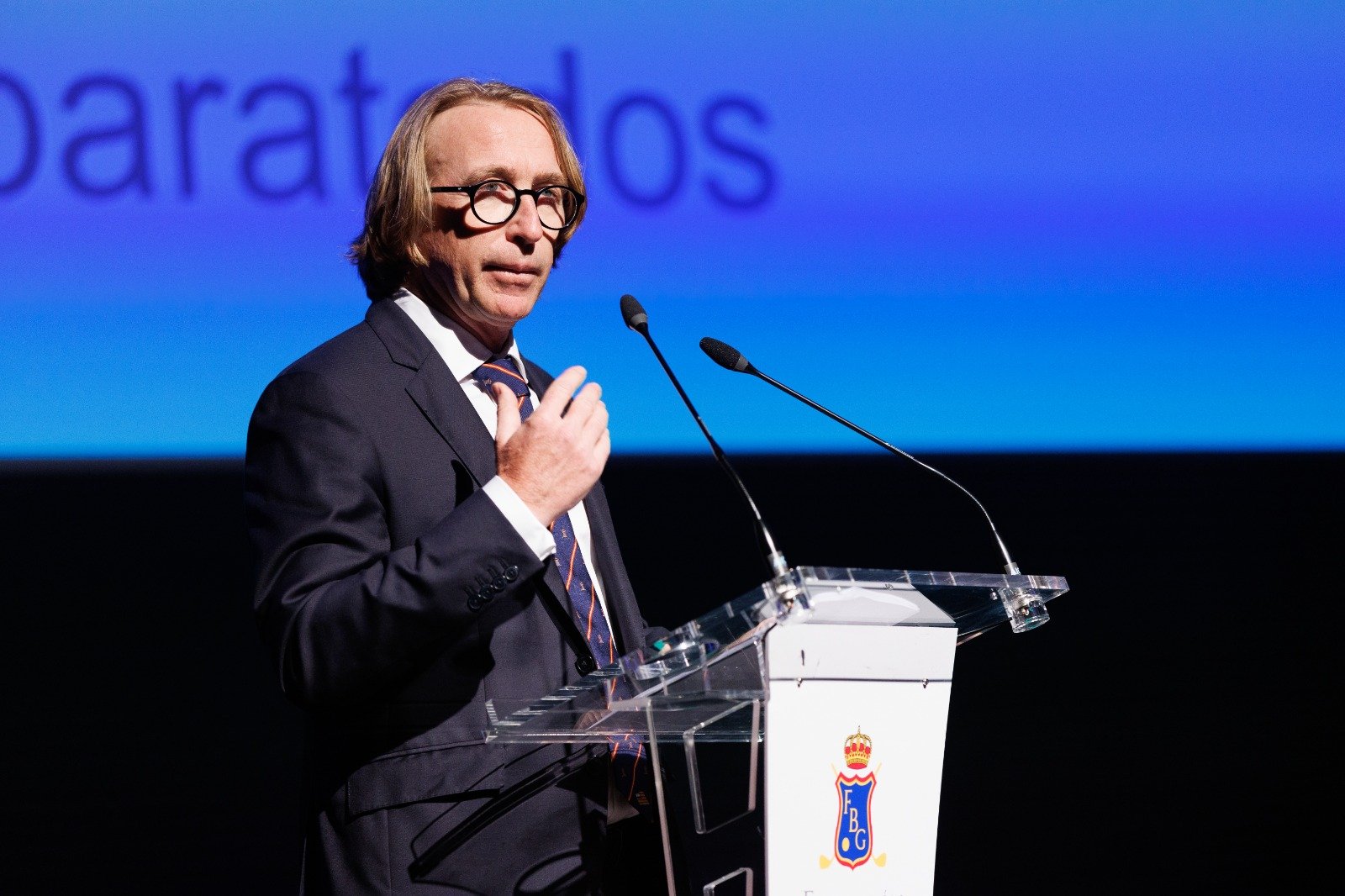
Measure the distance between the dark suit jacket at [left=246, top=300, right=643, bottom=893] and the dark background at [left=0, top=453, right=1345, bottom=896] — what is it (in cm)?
191

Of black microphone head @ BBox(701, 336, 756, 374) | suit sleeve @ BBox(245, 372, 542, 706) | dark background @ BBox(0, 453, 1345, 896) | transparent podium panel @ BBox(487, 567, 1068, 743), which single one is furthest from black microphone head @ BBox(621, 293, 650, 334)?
dark background @ BBox(0, 453, 1345, 896)

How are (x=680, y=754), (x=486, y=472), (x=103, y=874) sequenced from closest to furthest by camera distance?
(x=680, y=754), (x=486, y=472), (x=103, y=874)

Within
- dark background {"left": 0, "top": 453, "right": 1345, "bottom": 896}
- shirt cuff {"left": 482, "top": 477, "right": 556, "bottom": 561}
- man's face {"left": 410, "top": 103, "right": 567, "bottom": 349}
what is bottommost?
dark background {"left": 0, "top": 453, "right": 1345, "bottom": 896}

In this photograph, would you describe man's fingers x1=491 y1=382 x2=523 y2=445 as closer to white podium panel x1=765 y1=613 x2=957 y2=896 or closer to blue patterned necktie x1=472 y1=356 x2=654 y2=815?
blue patterned necktie x1=472 y1=356 x2=654 y2=815

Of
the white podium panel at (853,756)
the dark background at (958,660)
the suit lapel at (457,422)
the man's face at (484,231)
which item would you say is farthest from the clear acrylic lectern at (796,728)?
the dark background at (958,660)

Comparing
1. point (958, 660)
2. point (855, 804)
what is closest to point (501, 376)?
point (855, 804)

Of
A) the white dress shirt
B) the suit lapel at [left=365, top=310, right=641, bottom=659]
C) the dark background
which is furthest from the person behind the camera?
the dark background

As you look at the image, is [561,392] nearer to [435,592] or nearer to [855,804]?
[435,592]

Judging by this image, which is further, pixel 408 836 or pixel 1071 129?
pixel 1071 129

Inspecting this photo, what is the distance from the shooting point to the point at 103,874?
316 cm

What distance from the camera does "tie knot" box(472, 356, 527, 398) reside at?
166cm

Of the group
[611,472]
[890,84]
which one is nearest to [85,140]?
[611,472]

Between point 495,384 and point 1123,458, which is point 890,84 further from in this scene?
point 495,384

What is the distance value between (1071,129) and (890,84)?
2.30ft
